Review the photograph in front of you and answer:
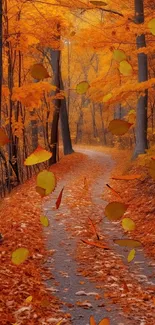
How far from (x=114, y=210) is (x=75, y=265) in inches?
130

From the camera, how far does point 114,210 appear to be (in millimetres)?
2795

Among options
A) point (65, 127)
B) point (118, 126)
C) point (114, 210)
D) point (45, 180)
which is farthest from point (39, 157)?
point (65, 127)

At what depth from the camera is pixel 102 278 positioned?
538 cm

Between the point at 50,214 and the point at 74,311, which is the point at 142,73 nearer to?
the point at 50,214

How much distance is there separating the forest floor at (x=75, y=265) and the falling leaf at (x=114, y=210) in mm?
1938

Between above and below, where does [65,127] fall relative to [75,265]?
above

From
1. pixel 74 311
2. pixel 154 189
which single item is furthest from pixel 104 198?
pixel 74 311

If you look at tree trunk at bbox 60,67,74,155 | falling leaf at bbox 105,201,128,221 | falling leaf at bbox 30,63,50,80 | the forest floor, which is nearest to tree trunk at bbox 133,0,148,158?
the forest floor

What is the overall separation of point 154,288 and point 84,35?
9161mm

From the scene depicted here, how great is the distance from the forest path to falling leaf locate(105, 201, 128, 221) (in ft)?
6.34

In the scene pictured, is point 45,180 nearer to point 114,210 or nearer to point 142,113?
point 114,210

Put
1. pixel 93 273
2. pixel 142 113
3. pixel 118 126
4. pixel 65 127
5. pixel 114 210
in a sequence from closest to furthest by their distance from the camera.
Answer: pixel 118 126 → pixel 114 210 → pixel 93 273 → pixel 142 113 → pixel 65 127

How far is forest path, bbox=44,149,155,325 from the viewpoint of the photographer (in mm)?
4441

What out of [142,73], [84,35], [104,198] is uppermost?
[84,35]
